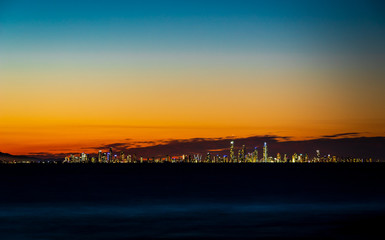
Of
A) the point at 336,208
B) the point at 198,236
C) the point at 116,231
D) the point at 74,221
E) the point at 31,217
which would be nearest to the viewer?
the point at 198,236

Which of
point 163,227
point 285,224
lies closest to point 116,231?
point 163,227

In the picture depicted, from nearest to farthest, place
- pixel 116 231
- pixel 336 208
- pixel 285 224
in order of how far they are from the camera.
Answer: pixel 116 231, pixel 285 224, pixel 336 208

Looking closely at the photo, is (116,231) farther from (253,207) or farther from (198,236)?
(253,207)

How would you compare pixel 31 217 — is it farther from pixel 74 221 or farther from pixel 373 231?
pixel 373 231

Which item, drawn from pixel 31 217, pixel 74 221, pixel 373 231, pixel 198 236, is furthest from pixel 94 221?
pixel 373 231

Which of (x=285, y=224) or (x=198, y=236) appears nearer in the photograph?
(x=198, y=236)

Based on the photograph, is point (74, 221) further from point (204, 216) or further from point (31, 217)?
point (204, 216)

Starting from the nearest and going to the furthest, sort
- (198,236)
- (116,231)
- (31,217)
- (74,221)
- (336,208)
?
(198,236) → (116,231) → (74,221) → (31,217) → (336,208)

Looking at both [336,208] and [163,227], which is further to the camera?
[336,208]

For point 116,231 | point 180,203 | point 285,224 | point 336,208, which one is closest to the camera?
point 116,231
